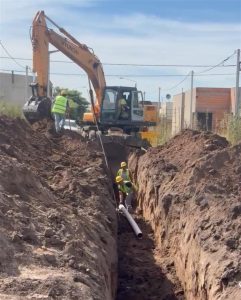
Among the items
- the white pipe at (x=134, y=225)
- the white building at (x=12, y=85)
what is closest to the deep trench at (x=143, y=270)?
the white pipe at (x=134, y=225)

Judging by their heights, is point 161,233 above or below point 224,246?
below

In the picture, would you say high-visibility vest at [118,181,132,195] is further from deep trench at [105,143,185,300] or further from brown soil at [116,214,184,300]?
brown soil at [116,214,184,300]

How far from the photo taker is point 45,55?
800 inches

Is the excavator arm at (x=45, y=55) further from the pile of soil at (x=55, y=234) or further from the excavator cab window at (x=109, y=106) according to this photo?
the pile of soil at (x=55, y=234)

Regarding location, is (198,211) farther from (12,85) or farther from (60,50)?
(12,85)

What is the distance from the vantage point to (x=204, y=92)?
1532 inches

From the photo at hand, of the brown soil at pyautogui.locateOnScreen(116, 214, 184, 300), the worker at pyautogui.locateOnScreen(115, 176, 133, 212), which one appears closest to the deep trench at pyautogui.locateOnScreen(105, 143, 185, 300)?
the brown soil at pyautogui.locateOnScreen(116, 214, 184, 300)

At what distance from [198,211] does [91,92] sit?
12439 mm

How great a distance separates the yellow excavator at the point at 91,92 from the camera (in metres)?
20.3

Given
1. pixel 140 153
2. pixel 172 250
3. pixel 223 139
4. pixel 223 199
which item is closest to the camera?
pixel 223 199

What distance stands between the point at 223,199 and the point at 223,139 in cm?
657

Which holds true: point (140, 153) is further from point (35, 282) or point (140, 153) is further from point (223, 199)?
point (35, 282)

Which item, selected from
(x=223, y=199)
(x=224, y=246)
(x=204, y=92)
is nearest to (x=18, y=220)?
(x=224, y=246)

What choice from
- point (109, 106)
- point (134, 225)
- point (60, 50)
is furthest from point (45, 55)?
point (134, 225)
